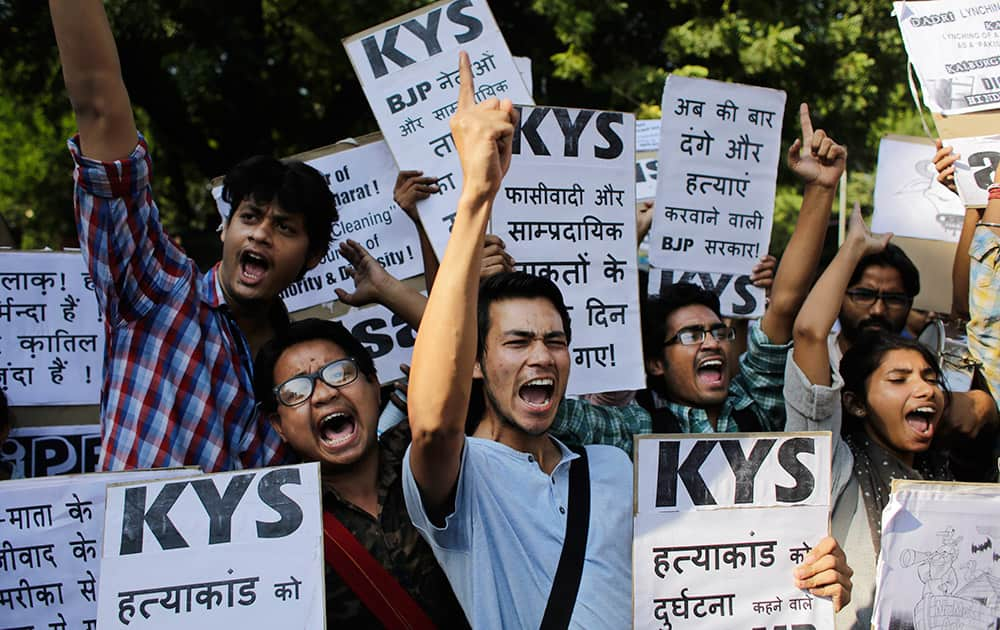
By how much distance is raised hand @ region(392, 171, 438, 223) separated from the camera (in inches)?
168

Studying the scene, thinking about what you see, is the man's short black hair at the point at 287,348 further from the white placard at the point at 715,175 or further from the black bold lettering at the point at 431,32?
the white placard at the point at 715,175

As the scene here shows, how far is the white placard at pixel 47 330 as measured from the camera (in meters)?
4.36

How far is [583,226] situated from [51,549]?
7.07 ft

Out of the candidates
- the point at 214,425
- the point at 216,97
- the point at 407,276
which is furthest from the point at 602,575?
the point at 216,97

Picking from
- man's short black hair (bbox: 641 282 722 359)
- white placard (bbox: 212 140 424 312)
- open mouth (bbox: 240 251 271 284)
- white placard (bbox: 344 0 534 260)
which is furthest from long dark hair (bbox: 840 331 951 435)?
open mouth (bbox: 240 251 271 284)

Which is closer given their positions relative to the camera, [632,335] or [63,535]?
[63,535]

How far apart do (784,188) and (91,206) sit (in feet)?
47.7

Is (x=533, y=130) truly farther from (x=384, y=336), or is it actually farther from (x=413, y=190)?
(x=384, y=336)

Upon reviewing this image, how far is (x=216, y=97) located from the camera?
14.5 m

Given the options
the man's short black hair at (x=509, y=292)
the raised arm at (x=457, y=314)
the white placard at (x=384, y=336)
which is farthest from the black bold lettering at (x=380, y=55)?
the raised arm at (x=457, y=314)

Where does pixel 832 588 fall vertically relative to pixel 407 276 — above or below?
below

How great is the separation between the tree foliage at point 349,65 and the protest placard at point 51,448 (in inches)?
321

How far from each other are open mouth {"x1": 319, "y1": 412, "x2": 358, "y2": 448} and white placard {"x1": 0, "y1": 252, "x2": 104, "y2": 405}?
5.61ft

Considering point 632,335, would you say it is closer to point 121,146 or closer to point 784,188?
point 121,146
